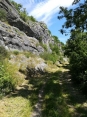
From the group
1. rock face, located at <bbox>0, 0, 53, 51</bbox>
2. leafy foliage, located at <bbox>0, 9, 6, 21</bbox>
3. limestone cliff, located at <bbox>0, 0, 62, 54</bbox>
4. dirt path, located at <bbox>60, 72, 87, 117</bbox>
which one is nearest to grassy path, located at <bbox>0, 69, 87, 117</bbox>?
dirt path, located at <bbox>60, 72, 87, 117</bbox>

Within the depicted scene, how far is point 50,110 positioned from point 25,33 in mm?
36798

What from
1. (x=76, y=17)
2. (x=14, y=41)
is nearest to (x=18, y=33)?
(x=14, y=41)

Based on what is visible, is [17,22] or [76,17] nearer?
[76,17]

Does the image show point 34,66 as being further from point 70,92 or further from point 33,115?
point 33,115

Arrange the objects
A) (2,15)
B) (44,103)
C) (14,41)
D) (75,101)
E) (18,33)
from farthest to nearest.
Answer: (2,15) → (18,33) → (14,41) → (75,101) → (44,103)

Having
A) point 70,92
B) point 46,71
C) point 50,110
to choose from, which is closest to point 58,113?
point 50,110

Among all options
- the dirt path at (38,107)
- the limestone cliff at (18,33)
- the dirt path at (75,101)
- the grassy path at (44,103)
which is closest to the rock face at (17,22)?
the limestone cliff at (18,33)

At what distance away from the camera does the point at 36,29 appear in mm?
58188

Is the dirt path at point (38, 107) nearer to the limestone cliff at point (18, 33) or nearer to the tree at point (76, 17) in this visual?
the tree at point (76, 17)

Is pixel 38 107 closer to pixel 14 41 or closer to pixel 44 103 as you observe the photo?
pixel 44 103

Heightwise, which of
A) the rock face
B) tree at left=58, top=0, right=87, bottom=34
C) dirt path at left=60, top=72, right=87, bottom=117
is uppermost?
the rock face

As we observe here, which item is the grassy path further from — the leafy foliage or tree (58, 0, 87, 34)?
the leafy foliage

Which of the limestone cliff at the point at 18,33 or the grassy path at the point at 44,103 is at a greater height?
the limestone cliff at the point at 18,33

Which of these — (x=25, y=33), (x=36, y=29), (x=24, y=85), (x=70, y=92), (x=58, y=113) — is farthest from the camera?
(x=36, y=29)
